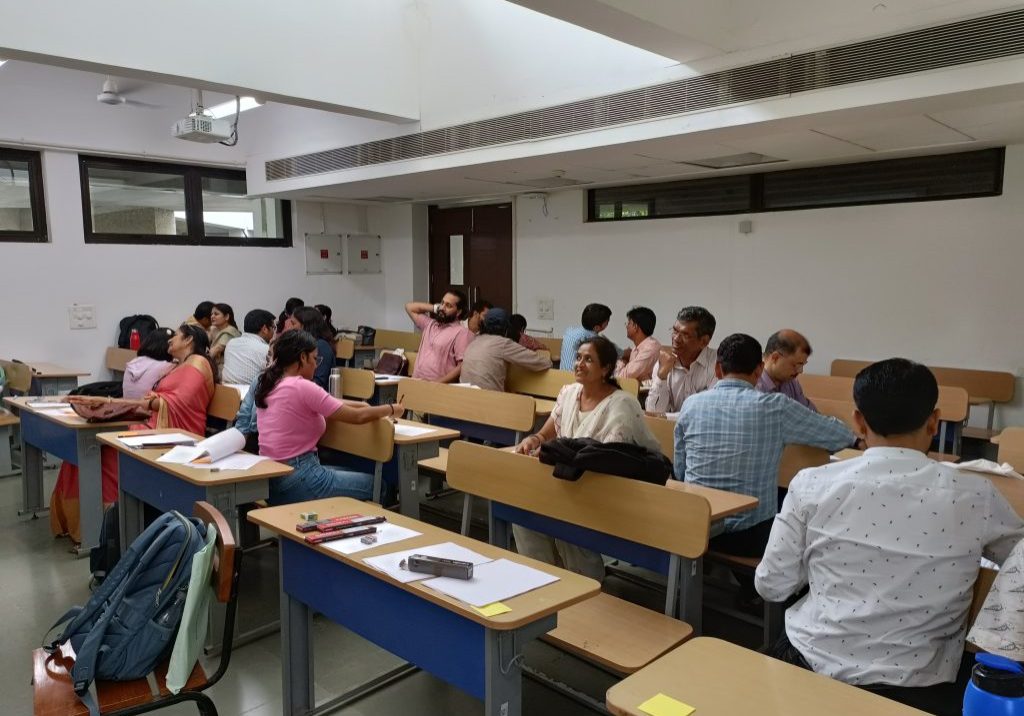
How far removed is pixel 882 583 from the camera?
1.55 meters

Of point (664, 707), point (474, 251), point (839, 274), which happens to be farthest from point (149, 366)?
point (839, 274)

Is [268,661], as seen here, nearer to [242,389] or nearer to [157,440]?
[157,440]

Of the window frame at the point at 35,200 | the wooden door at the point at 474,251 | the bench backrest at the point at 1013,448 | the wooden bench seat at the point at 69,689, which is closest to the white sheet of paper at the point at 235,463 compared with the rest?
the wooden bench seat at the point at 69,689

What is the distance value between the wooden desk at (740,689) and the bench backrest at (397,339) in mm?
7301

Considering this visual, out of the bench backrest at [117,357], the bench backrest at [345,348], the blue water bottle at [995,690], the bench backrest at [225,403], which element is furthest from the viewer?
the bench backrest at [345,348]

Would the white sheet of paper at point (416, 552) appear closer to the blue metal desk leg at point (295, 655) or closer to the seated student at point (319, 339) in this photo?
the blue metal desk leg at point (295, 655)

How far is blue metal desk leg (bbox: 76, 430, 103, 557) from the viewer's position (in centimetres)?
395

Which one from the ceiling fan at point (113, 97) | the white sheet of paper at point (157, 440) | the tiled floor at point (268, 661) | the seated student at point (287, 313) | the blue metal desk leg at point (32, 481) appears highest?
the ceiling fan at point (113, 97)

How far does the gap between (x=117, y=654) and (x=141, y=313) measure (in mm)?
6256

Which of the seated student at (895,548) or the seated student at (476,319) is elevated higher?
the seated student at (476,319)

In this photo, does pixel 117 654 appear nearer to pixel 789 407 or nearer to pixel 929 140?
pixel 789 407

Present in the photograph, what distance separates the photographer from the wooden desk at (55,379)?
6109 millimetres

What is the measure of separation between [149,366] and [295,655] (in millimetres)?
2723

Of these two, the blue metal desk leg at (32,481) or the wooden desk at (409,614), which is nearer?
the wooden desk at (409,614)
